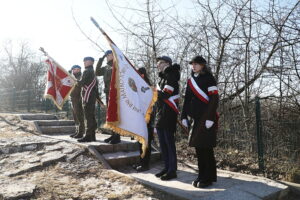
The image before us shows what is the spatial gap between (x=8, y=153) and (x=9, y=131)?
9.21 feet

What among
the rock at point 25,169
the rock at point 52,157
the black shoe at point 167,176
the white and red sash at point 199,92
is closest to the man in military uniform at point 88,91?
the rock at point 52,157

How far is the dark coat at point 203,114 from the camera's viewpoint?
3.86 m

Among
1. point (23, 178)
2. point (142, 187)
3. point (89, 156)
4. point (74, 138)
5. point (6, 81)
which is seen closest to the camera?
point (142, 187)

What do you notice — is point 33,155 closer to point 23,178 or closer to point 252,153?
point 23,178

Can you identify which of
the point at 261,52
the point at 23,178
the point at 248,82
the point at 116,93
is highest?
the point at 261,52

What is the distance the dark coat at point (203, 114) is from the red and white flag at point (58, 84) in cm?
→ 428

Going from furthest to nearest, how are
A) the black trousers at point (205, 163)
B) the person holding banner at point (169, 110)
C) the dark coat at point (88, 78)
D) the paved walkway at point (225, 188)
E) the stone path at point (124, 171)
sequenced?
the dark coat at point (88, 78), the person holding banner at point (169, 110), the black trousers at point (205, 163), the stone path at point (124, 171), the paved walkway at point (225, 188)

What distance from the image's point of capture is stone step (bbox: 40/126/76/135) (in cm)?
816

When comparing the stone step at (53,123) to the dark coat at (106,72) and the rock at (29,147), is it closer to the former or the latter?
the rock at (29,147)

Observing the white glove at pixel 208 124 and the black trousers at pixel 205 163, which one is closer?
the white glove at pixel 208 124

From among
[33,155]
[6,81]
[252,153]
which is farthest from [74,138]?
[6,81]

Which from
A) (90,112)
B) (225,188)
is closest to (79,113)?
(90,112)

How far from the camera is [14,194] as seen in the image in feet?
11.9

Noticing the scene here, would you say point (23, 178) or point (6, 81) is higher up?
point (6, 81)
